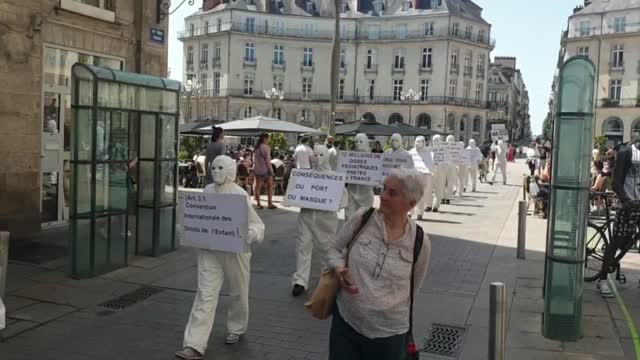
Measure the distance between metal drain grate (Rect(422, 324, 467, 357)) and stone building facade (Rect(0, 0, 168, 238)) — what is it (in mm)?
6686

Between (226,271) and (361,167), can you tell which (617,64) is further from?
(226,271)

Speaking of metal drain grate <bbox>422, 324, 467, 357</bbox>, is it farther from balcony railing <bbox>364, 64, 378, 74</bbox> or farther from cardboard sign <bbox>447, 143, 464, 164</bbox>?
balcony railing <bbox>364, 64, 378, 74</bbox>

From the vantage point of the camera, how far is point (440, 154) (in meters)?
16.5

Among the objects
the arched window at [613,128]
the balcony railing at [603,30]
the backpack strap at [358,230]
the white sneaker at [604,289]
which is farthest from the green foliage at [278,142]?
the balcony railing at [603,30]

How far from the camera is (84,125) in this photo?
24.7 ft

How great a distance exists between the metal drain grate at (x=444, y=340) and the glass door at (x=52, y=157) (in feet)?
23.6

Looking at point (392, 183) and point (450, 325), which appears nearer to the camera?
A: point (392, 183)

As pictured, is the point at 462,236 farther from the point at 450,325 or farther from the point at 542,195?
the point at 450,325

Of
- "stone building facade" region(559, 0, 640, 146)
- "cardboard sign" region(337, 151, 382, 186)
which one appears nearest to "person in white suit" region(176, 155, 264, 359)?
"cardboard sign" region(337, 151, 382, 186)

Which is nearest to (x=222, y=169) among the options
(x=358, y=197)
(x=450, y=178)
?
(x=358, y=197)

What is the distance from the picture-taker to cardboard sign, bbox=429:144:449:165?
638 inches

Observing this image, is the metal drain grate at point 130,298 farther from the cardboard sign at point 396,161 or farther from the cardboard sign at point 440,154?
the cardboard sign at point 440,154

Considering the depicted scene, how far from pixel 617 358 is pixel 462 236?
20.2ft

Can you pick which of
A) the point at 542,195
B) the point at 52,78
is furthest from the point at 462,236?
the point at 52,78
